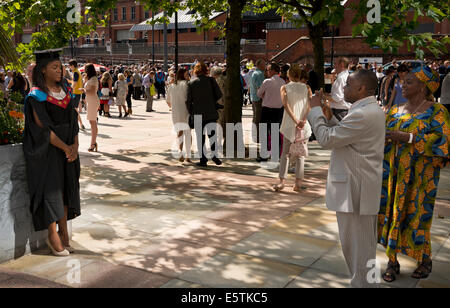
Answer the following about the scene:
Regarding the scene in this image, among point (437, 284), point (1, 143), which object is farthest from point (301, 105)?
point (1, 143)

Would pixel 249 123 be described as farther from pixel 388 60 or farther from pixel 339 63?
pixel 388 60

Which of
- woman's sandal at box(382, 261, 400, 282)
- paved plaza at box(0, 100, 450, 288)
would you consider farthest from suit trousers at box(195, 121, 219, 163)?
woman's sandal at box(382, 261, 400, 282)

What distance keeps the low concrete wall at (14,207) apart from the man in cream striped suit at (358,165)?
2939 mm

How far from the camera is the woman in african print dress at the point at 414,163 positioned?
4594 millimetres

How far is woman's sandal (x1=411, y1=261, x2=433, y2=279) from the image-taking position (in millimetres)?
4816

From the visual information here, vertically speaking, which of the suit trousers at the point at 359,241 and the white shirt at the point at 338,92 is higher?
the white shirt at the point at 338,92

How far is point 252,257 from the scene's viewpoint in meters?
5.29

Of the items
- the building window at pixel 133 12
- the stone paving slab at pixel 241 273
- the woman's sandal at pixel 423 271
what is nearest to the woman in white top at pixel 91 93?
the stone paving slab at pixel 241 273

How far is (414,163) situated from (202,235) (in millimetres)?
2509

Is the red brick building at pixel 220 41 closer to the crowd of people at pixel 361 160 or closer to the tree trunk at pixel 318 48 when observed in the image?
the tree trunk at pixel 318 48

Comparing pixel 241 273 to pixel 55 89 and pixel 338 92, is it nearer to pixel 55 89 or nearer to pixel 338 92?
pixel 55 89

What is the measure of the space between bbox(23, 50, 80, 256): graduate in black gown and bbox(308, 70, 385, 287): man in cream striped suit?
2.52 metres

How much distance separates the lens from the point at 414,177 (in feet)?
15.4
